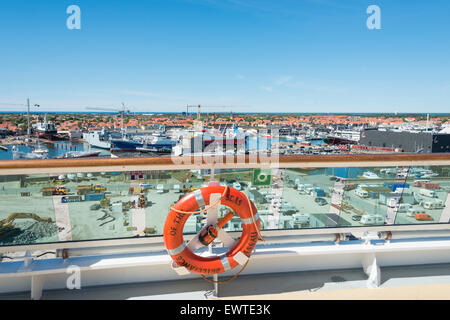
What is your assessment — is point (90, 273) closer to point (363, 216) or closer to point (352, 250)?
point (352, 250)

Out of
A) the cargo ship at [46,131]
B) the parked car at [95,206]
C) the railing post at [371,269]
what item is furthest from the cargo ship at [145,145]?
the railing post at [371,269]

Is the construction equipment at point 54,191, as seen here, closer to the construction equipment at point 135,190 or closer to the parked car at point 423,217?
the construction equipment at point 135,190

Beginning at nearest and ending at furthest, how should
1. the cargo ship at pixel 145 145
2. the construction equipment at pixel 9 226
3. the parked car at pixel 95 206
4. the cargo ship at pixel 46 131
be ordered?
1. the construction equipment at pixel 9 226
2. the parked car at pixel 95 206
3. the cargo ship at pixel 145 145
4. the cargo ship at pixel 46 131
